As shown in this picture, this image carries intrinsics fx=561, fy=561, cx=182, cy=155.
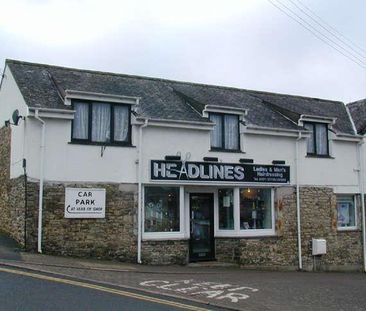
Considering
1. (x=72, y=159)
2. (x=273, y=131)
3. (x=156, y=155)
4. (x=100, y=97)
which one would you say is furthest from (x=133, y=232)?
(x=273, y=131)

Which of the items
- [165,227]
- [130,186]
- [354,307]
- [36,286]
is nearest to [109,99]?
[130,186]

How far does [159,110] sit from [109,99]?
2174 millimetres

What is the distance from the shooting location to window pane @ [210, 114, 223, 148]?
20484mm

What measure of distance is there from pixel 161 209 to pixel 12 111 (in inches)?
238

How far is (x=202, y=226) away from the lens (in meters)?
20.5

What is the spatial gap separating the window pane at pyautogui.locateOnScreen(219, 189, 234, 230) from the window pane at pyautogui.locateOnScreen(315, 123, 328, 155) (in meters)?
4.71

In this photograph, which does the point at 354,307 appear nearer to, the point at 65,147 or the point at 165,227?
the point at 165,227

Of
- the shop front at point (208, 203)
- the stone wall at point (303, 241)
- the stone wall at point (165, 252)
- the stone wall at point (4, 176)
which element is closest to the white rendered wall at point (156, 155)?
the shop front at point (208, 203)

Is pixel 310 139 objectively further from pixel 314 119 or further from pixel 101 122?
pixel 101 122

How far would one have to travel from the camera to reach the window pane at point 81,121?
18.0 metres

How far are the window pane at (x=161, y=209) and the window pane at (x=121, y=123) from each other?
196 cm

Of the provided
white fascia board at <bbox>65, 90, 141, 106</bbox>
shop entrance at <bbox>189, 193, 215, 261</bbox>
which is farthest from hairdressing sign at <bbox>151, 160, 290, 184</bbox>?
white fascia board at <bbox>65, 90, 141, 106</bbox>

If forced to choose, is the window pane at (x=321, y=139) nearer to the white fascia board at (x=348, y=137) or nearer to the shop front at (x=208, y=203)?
the white fascia board at (x=348, y=137)

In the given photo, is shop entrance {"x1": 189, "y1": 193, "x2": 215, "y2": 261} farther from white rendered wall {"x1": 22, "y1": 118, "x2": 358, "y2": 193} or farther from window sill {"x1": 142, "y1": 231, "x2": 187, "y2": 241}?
white rendered wall {"x1": 22, "y1": 118, "x2": 358, "y2": 193}
